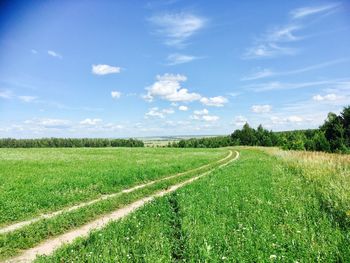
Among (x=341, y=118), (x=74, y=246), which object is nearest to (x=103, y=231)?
(x=74, y=246)

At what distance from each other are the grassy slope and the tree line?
12592cm

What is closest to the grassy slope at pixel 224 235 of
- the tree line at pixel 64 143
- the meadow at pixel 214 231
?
the meadow at pixel 214 231

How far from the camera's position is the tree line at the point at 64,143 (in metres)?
133

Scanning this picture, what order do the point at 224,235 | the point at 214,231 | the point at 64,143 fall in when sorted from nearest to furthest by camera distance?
the point at 224,235, the point at 214,231, the point at 64,143

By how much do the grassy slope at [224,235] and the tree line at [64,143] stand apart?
413ft

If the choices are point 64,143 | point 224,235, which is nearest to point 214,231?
point 224,235

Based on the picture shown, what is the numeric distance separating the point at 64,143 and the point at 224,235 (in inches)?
5425

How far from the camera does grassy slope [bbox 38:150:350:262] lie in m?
Result: 6.78

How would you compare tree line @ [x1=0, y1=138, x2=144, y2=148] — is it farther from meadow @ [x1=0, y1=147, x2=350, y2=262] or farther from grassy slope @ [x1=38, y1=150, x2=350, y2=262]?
grassy slope @ [x1=38, y1=150, x2=350, y2=262]

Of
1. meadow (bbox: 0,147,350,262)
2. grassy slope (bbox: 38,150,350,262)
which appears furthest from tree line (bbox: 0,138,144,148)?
grassy slope (bbox: 38,150,350,262)

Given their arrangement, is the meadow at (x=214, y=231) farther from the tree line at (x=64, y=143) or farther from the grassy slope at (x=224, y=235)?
the tree line at (x=64, y=143)

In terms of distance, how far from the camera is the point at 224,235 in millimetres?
7891

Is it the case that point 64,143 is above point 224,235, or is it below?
above

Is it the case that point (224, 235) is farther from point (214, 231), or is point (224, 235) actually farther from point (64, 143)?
point (64, 143)
